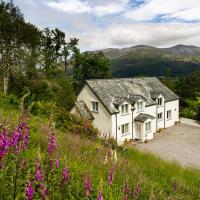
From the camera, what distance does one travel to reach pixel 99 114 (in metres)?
30.3

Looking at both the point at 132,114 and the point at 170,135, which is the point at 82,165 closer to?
the point at 132,114

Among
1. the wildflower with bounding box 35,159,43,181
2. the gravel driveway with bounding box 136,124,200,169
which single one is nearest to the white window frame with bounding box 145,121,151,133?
the gravel driveway with bounding box 136,124,200,169

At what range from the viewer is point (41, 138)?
9.02m

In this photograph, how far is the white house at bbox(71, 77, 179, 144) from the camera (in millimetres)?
29781

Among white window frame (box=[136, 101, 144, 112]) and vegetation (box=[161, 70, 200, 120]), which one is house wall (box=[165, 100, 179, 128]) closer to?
white window frame (box=[136, 101, 144, 112])

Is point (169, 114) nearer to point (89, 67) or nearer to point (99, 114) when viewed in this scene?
point (99, 114)

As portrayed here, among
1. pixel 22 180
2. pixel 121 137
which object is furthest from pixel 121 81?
pixel 22 180

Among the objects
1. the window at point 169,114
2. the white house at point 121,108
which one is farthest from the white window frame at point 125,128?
the window at point 169,114

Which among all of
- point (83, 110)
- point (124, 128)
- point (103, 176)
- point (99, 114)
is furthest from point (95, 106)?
point (103, 176)

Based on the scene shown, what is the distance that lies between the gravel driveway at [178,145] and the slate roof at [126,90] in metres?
4.73

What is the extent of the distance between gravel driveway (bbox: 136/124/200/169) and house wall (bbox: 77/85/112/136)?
4.03m

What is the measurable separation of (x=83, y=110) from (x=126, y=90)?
249 inches

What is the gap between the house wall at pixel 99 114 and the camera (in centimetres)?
2939

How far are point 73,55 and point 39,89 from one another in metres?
23.0
